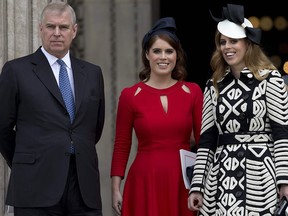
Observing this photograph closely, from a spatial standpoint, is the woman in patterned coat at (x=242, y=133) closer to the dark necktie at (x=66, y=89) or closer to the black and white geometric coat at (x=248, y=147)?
the black and white geometric coat at (x=248, y=147)

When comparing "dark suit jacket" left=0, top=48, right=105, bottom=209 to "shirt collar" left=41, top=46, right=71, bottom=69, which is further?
"shirt collar" left=41, top=46, right=71, bottom=69

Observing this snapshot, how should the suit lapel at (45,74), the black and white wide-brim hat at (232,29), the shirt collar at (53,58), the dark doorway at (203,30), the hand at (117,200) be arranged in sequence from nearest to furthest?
the black and white wide-brim hat at (232,29)
the suit lapel at (45,74)
the shirt collar at (53,58)
the hand at (117,200)
the dark doorway at (203,30)

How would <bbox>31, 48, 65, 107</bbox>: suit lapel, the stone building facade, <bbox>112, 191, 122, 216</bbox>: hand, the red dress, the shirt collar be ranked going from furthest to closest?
the stone building facade < <bbox>112, 191, 122, 216</bbox>: hand < the red dress < the shirt collar < <bbox>31, 48, 65, 107</bbox>: suit lapel

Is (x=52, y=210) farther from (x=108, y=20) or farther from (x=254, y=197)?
(x=108, y=20)

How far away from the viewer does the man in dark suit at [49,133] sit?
6.38 meters

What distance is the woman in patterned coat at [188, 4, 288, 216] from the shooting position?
6145mm

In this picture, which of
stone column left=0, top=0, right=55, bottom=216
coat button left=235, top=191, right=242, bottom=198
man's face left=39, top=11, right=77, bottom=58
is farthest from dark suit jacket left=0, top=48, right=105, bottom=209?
stone column left=0, top=0, right=55, bottom=216

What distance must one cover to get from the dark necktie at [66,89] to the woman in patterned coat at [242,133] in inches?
34.0

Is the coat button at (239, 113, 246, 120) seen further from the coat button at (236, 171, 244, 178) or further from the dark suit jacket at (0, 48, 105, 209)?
the dark suit jacket at (0, 48, 105, 209)

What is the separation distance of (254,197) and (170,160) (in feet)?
3.32

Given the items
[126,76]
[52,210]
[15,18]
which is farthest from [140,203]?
[126,76]

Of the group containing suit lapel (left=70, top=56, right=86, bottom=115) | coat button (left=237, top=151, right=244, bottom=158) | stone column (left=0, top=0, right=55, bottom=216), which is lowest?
coat button (left=237, top=151, right=244, bottom=158)

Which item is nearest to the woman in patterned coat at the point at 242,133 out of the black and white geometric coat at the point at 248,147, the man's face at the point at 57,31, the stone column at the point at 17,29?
the black and white geometric coat at the point at 248,147

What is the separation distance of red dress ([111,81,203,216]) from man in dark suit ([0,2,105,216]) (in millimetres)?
507
